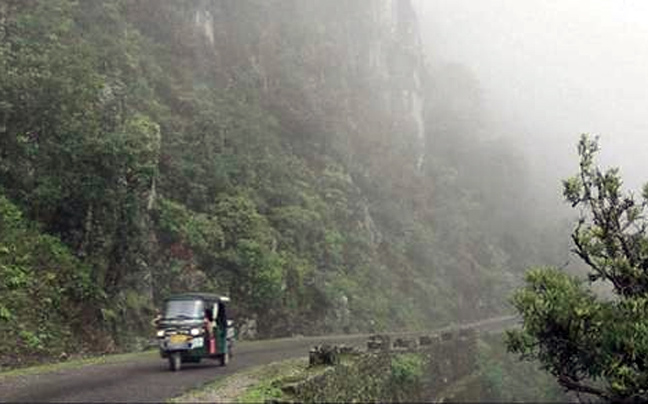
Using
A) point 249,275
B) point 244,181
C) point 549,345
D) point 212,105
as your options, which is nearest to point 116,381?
point 549,345

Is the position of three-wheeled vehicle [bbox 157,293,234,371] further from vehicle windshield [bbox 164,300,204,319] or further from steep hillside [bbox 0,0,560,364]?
steep hillside [bbox 0,0,560,364]

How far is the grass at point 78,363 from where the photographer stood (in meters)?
17.5

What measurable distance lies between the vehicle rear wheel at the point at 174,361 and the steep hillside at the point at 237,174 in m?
4.47

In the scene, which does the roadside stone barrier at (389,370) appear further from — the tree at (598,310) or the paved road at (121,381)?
the tree at (598,310)

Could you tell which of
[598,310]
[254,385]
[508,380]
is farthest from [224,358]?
[508,380]

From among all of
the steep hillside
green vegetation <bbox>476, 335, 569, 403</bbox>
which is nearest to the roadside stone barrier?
green vegetation <bbox>476, 335, 569, 403</bbox>

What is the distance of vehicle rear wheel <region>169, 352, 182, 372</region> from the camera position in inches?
718

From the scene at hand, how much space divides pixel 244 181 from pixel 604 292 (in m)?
42.5

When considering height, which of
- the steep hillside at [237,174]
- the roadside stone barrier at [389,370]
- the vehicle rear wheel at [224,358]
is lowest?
the roadside stone barrier at [389,370]

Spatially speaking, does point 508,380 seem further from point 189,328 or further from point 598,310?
point 189,328

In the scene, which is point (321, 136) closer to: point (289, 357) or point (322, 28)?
point (322, 28)

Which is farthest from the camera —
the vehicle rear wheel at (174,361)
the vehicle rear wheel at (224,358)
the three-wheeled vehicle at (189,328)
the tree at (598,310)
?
the vehicle rear wheel at (224,358)

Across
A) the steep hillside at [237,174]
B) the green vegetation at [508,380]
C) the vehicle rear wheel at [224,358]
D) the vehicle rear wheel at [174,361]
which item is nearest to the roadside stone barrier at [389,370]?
the green vegetation at [508,380]

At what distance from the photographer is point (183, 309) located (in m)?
18.5
